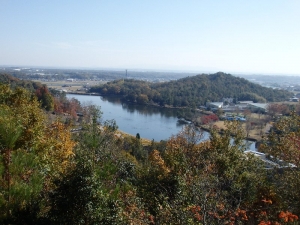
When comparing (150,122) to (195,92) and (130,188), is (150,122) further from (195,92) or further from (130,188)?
(130,188)

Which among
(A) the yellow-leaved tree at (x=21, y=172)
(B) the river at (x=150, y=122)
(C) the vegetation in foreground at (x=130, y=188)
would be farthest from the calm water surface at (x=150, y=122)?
(A) the yellow-leaved tree at (x=21, y=172)

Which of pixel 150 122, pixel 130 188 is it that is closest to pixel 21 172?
pixel 130 188

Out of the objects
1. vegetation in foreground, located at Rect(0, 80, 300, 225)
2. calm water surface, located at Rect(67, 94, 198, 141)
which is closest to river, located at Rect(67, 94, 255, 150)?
calm water surface, located at Rect(67, 94, 198, 141)

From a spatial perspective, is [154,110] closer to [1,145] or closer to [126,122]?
[126,122]

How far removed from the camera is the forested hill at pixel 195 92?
2827 cm

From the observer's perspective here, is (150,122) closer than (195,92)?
Yes

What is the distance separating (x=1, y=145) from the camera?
2621 millimetres

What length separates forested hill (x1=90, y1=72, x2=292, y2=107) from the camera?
92.7 feet

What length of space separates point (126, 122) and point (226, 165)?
15677mm

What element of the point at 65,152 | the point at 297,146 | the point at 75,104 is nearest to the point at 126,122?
the point at 75,104

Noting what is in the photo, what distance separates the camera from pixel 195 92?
102ft

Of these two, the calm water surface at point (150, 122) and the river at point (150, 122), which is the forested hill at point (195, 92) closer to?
the river at point (150, 122)

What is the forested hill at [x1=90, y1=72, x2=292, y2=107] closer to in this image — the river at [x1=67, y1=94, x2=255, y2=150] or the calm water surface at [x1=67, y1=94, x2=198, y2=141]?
the river at [x1=67, y1=94, x2=255, y2=150]

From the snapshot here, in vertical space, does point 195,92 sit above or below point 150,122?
above
